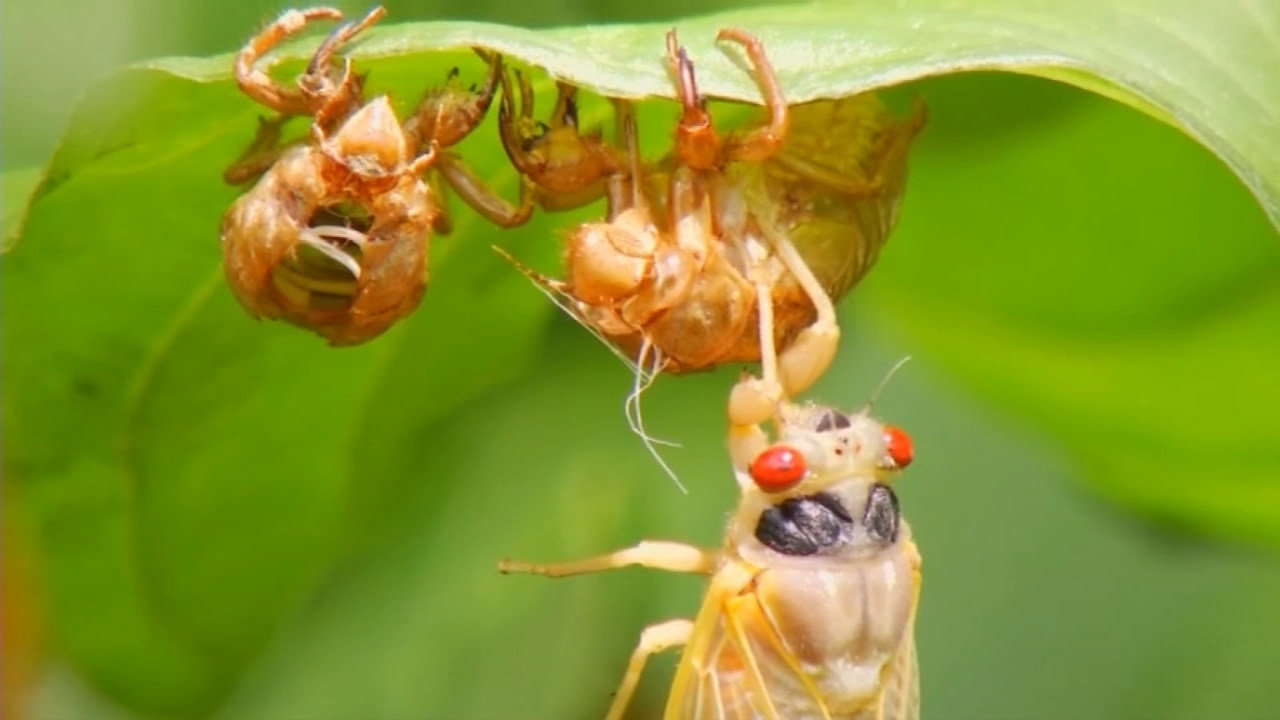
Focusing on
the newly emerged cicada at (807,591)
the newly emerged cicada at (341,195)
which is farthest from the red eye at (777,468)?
the newly emerged cicada at (341,195)

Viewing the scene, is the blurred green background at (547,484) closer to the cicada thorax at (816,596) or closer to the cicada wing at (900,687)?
the cicada thorax at (816,596)

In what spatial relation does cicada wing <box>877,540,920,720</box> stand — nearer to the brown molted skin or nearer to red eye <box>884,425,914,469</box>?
red eye <box>884,425,914,469</box>

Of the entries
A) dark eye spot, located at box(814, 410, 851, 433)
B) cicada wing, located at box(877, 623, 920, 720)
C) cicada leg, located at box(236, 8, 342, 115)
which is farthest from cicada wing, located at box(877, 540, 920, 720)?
cicada leg, located at box(236, 8, 342, 115)

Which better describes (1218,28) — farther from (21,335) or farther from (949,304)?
(21,335)

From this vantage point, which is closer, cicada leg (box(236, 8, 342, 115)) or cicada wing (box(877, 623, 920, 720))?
cicada leg (box(236, 8, 342, 115))

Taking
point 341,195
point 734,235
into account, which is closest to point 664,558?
point 734,235

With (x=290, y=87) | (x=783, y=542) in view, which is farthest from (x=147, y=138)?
(x=783, y=542)

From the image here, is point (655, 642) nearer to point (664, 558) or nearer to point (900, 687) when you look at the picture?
point (664, 558)
